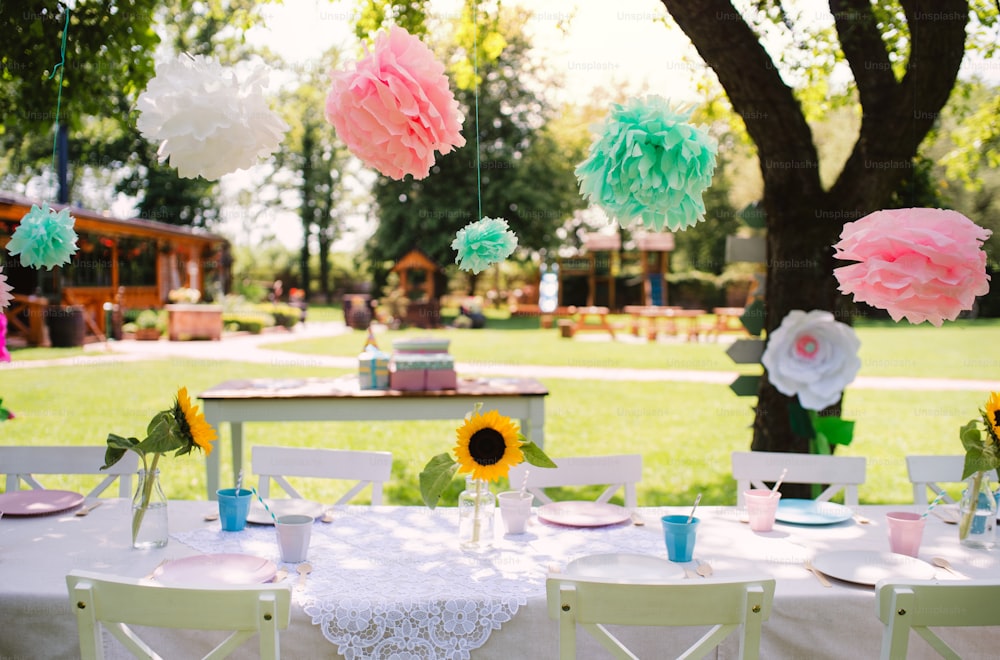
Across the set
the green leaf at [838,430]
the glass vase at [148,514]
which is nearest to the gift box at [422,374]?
the green leaf at [838,430]

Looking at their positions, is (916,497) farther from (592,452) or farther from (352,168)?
(352,168)

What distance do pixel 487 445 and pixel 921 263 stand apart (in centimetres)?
109

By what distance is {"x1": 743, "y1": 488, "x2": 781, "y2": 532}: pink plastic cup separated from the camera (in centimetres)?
256

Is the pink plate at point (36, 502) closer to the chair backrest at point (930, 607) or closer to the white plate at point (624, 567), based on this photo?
the white plate at point (624, 567)

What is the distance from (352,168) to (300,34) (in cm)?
2350

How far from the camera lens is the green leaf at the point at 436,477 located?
7.07ft

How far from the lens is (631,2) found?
18.0 ft

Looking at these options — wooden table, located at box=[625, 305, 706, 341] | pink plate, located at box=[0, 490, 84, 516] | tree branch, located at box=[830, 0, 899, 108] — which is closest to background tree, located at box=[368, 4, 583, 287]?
wooden table, located at box=[625, 305, 706, 341]

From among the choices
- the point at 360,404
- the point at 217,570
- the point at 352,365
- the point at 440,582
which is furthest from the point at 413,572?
the point at 352,365

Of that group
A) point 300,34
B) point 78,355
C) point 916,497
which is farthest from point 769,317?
point 78,355

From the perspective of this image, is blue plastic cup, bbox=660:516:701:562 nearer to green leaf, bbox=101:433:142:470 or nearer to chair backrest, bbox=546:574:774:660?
chair backrest, bbox=546:574:774:660

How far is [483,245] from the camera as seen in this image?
88.7 inches

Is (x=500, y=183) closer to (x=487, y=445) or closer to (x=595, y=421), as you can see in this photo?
(x=595, y=421)

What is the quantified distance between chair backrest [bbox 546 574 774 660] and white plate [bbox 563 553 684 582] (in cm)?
44
